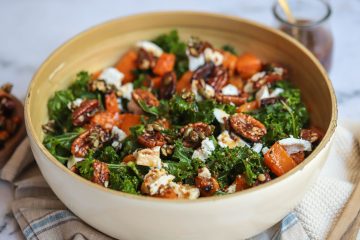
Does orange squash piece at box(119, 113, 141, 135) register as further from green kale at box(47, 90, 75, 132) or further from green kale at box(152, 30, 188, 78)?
green kale at box(152, 30, 188, 78)

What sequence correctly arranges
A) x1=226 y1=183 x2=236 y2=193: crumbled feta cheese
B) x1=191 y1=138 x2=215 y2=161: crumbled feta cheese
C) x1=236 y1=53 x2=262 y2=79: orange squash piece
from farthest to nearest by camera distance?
x1=236 y1=53 x2=262 y2=79: orange squash piece → x1=191 y1=138 x2=215 y2=161: crumbled feta cheese → x1=226 y1=183 x2=236 y2=193: crumbled feta cheese

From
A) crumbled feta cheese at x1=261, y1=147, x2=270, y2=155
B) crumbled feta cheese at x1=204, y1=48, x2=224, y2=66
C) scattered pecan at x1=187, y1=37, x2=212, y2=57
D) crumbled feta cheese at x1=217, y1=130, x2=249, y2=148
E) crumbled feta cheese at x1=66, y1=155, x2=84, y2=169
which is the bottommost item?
crumbled feta cheese at x1=66, y1=155, x2=84, y2=169

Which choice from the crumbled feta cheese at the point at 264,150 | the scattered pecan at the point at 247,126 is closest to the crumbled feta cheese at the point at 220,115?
the scattered pecan at the point at 247,126

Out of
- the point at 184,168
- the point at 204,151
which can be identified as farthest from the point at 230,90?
the point at 184,168

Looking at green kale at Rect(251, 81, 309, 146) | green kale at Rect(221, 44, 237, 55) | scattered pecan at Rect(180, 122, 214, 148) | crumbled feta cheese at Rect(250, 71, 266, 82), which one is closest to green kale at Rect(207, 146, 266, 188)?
scattered pecan at Rect(180, 122, 214, 148)

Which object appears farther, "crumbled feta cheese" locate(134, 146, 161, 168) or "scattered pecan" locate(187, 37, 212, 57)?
"scattered pecan" locate(187, 37, 212, 57)

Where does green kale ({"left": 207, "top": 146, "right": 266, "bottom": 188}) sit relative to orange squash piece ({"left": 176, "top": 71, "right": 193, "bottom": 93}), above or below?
above

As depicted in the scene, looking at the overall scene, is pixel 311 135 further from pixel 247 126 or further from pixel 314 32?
pixel 314 32
